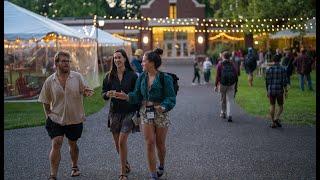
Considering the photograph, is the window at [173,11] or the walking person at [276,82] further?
the window at [173,11]

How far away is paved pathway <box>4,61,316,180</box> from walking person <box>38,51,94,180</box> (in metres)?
0.65

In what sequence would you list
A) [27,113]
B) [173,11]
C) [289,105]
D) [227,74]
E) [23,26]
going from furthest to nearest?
1. [173,11]
2. [23,26]
3. [289,105]
4. [27,113]
5. [227,74]

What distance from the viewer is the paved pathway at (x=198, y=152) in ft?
24.1

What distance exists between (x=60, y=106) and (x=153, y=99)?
4.02 feet

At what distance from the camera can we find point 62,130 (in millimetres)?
6848


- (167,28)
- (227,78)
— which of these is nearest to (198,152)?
(227,78)

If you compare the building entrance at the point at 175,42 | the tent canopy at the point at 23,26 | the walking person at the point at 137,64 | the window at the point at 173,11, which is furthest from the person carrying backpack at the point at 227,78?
the window at the point at 173,11

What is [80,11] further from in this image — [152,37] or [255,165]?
[255,165]

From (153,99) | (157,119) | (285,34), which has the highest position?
(285,34)

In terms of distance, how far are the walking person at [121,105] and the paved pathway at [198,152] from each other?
528mm

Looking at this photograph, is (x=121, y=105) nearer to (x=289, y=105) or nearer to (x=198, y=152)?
(x=198, y=152)

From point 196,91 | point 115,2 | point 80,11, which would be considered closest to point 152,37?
point 80,11

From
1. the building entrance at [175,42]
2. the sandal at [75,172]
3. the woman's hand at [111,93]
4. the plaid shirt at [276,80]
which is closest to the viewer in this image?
the woman's hand at [111,93]

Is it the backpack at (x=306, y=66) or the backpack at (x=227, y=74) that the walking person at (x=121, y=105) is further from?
the backpack at (x=306, y=66)
